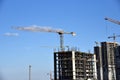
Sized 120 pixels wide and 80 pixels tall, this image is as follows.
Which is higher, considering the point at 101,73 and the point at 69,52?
the point at 69,52

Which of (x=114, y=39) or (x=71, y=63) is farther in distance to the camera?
(x=114, y=39)

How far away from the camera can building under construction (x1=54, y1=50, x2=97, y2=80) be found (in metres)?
118

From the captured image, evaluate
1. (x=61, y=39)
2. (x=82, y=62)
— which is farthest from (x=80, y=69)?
(x=61, y=39)

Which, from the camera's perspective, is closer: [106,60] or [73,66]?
[73,66]

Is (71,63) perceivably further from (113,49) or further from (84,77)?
(113,49)

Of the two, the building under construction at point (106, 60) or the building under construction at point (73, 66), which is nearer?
the building under construction at point (73, 66)

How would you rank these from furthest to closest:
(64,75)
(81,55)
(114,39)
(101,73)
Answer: (114,39) → (101,73) → (81,55) → (64,75)

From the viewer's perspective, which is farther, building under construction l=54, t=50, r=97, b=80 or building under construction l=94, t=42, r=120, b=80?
building under construction l=94, t=42, r=120, b=80

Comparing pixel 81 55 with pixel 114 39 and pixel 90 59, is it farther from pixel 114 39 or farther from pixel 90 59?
pixel 114 39

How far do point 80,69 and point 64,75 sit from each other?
8135mm

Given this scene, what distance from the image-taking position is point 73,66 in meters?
118

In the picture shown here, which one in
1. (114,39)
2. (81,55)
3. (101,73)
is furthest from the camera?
(114,39)

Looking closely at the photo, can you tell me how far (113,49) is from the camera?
141750mm

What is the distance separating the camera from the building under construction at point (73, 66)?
117750mm
